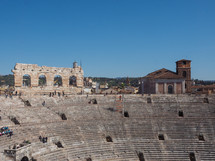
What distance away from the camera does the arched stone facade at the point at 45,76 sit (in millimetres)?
33406

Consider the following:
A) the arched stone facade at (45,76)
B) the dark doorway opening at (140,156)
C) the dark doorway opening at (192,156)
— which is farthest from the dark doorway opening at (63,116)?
the dark doorway opening at (192,156)

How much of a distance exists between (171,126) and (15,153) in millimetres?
18192

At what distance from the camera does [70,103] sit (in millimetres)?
31922

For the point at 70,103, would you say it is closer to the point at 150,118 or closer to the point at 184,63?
the point at 150,118

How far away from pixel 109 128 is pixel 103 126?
29.7 inches

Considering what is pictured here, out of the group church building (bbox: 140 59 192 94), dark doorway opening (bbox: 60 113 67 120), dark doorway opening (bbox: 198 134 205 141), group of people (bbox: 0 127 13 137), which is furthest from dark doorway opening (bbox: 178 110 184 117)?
group of people (bbox: 0 127 13 137)

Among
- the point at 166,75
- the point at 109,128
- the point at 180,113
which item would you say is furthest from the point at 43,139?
the point at 166,75

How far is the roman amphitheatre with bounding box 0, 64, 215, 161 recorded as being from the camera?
23297 millimetres

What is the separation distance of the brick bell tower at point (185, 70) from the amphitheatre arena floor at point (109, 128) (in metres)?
8.34

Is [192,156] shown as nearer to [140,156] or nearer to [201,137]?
[201,137]

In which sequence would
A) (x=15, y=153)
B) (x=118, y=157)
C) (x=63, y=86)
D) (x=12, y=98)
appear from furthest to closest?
(x=63, y=86)
(x=12, y=98)
(x=118, y=157)
(x=15, y=153)

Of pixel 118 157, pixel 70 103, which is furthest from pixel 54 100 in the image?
pixel 118 157

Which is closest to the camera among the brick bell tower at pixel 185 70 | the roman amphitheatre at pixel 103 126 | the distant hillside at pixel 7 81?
the roman amphitheatre at pixel 103 126

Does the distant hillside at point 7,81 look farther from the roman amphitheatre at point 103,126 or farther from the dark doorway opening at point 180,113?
the dark doorway opening at point 180,113
